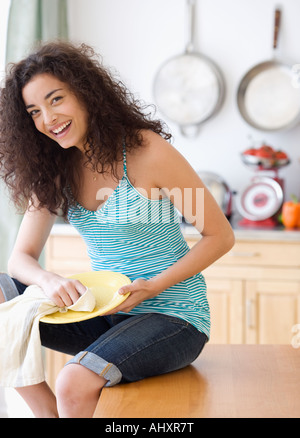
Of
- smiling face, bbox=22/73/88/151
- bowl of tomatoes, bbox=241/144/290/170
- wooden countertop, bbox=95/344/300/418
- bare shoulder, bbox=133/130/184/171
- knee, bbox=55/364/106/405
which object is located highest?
smiling face, bbox=22/73/88/151

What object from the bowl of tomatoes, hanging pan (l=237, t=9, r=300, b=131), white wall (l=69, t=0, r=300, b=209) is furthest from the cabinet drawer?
hanging pan (l=237, t=9, r=300, b=131)

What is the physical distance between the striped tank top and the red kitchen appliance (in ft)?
4.58

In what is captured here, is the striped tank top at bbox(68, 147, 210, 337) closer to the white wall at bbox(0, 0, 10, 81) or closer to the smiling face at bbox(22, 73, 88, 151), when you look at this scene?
the smiling face at bbox(22, 73, 88, 151)

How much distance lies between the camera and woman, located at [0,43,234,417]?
158 centimetres

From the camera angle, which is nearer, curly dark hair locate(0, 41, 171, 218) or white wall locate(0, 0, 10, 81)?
curly dark hair locate(0, 41, 171, 218)

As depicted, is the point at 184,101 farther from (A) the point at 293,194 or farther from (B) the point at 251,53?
(A) the point at 293,194

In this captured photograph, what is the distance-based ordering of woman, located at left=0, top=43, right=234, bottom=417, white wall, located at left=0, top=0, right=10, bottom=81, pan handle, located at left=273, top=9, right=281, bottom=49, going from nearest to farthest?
1. woman, located at left=0, top=43, right=234, bottom=417
2. white wall, located at left=0, top=0, right=10, bottom=81
3. pan handle, located at left=273, top=9, right=281, bottom=49

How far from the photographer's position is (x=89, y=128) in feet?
5.52

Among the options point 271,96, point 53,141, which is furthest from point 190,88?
point 53,141

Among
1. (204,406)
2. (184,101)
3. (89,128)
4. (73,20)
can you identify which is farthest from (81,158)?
(73,20)

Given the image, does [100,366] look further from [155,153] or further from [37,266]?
[155,153]

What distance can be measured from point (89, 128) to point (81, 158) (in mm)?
125

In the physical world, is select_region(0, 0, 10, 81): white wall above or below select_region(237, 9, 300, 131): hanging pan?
above

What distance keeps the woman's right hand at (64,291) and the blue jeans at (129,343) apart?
0.10 meters
